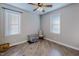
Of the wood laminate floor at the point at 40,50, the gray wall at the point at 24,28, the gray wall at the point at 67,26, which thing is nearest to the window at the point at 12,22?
the gray wall at the point at 24,28

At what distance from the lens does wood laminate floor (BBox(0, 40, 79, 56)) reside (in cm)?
143

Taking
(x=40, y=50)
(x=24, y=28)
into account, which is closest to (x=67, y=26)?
(x=40, y=50)

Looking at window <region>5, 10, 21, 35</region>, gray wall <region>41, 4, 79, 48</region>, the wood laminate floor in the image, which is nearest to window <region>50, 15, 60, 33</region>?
gray wall <region>41, 4, 79, 48</region>

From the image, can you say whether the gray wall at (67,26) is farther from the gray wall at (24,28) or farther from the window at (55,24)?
the gray wall at (24,28)

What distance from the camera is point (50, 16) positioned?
6.07 feet

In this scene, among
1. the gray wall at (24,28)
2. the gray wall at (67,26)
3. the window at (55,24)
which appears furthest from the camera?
the window at (55,24)

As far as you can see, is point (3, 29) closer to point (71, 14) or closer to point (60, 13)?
point (60, 13)

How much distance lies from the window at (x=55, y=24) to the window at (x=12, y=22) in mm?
780

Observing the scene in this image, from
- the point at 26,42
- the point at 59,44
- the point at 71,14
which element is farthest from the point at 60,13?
the point at 26,42

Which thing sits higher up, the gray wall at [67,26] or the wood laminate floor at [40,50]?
the gray wall at [67,26]

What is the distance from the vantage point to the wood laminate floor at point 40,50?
56.3 inches

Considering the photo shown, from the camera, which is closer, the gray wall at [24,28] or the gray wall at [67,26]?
the gray wall at [24,28]

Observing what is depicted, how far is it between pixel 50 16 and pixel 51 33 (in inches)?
16.5

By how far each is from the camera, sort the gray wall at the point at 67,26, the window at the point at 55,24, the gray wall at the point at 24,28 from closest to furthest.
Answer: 1. the gray wall at the point at 24,28
2. the gray wall at the point at 67,26
3. the window at the point at 55,24
